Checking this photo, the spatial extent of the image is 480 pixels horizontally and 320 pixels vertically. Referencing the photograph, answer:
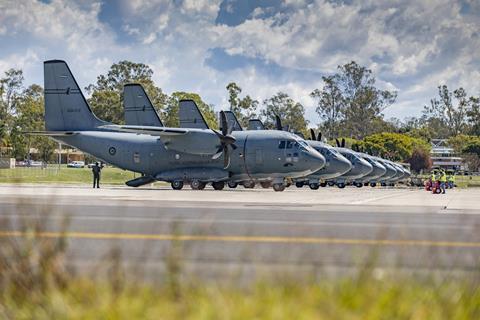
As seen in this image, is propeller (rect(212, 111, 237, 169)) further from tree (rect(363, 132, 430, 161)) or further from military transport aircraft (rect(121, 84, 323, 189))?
tree (rect(363, 132, 430, 161))

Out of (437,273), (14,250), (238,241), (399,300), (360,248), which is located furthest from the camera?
(238,241)

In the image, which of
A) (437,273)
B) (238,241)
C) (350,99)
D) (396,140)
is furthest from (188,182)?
(350,99)

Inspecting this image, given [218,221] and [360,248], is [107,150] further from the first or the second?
[360,248]

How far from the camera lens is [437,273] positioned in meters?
7.55

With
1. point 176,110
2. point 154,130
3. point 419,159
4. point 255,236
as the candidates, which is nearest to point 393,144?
point 419,159

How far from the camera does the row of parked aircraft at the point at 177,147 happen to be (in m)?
38.2

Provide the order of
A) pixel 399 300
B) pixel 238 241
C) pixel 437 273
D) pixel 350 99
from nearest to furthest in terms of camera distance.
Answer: pixel 399 300 < pixel 437 273 < pixel 238 241 < pixel 350 99

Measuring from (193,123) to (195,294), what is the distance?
43.5 m

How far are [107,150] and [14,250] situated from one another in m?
36.0

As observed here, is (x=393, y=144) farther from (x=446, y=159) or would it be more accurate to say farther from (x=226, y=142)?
A: (x=226, y=142)

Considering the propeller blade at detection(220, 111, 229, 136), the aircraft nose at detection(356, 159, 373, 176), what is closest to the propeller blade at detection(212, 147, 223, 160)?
the propeller blade at detection(220, 111, 229, 136)

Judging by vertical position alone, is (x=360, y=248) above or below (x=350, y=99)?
below

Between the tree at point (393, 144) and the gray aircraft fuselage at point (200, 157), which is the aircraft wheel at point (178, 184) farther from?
the tree at point (393, 144)

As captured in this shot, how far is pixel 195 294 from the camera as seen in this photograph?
5.65 metres
